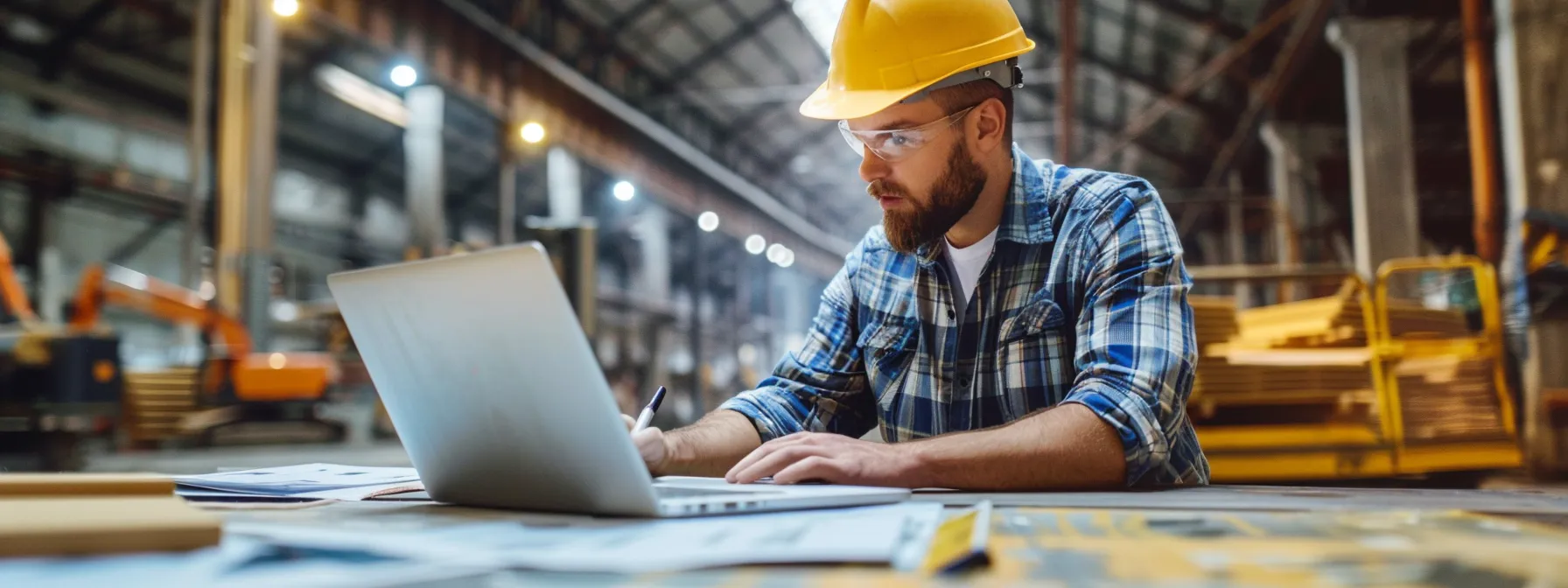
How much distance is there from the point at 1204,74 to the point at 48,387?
1277 centimetres

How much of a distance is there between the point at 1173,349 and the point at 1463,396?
456cm

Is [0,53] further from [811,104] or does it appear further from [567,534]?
[567,534]

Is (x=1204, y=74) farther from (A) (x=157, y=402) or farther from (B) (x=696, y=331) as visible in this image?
(B) (x=696, y=331)

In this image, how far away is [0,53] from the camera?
14484mm

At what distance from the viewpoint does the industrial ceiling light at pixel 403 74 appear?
1186 cm

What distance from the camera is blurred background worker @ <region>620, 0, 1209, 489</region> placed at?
189 cm

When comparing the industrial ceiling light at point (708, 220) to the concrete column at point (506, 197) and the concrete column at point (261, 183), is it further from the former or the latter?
the concrete column at point (261, 183)

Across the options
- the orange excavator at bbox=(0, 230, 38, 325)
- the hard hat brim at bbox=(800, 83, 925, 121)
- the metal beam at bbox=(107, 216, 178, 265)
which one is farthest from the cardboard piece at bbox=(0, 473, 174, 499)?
the metal beam at bbox=(107, 216, 178, 265)

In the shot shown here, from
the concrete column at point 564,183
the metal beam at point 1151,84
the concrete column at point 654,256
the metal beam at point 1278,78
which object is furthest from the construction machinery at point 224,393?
the concrete column at point 654,256

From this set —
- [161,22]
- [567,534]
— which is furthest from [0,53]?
[567,534]

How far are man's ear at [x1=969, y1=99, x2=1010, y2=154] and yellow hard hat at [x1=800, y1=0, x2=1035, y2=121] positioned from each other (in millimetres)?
57

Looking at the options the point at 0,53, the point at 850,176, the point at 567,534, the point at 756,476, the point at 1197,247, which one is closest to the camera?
the point at 567,534

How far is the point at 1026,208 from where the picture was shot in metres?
2.26

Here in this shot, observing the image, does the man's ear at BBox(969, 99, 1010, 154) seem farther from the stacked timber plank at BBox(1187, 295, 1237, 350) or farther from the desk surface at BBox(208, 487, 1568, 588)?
the stacked timber plank at BBox(1187, 295, 1237, 350)
